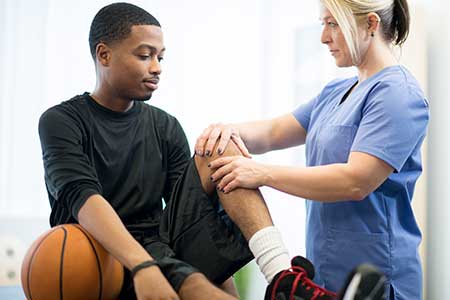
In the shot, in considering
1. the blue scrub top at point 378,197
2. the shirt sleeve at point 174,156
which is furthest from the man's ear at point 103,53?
the blue scrub top at point 378,197

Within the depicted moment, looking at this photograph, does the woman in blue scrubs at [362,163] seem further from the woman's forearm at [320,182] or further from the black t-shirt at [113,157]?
the black t-shirt at [113,157]

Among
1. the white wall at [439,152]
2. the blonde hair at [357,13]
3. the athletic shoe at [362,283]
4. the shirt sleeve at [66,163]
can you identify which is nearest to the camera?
the athletic shoe at [362,283]

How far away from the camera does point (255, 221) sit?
5.05 feet

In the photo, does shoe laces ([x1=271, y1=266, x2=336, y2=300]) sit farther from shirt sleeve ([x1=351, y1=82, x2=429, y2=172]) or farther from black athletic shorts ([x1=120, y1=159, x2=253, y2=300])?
shirt sleeve ([x1=351, y1=82, x2=429, y2=172])

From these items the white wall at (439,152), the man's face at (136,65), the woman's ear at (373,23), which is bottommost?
the white wall at (439,152)

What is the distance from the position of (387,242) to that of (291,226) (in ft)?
5.14

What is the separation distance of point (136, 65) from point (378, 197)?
72cm

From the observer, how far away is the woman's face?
173 cm

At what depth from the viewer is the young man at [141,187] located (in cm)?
150

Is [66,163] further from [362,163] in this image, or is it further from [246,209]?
[362,163]

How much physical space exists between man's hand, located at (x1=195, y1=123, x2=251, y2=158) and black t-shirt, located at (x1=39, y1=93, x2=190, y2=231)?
226mm

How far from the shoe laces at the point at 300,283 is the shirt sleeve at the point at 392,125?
37 centimetres

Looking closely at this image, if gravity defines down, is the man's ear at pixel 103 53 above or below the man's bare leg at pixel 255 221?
above

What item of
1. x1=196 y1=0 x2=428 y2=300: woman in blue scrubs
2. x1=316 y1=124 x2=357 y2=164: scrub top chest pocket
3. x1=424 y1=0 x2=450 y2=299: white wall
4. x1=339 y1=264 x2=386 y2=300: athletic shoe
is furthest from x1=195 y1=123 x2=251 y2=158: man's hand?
x1=424 y1=0 x2=450 y2=299: white wall
